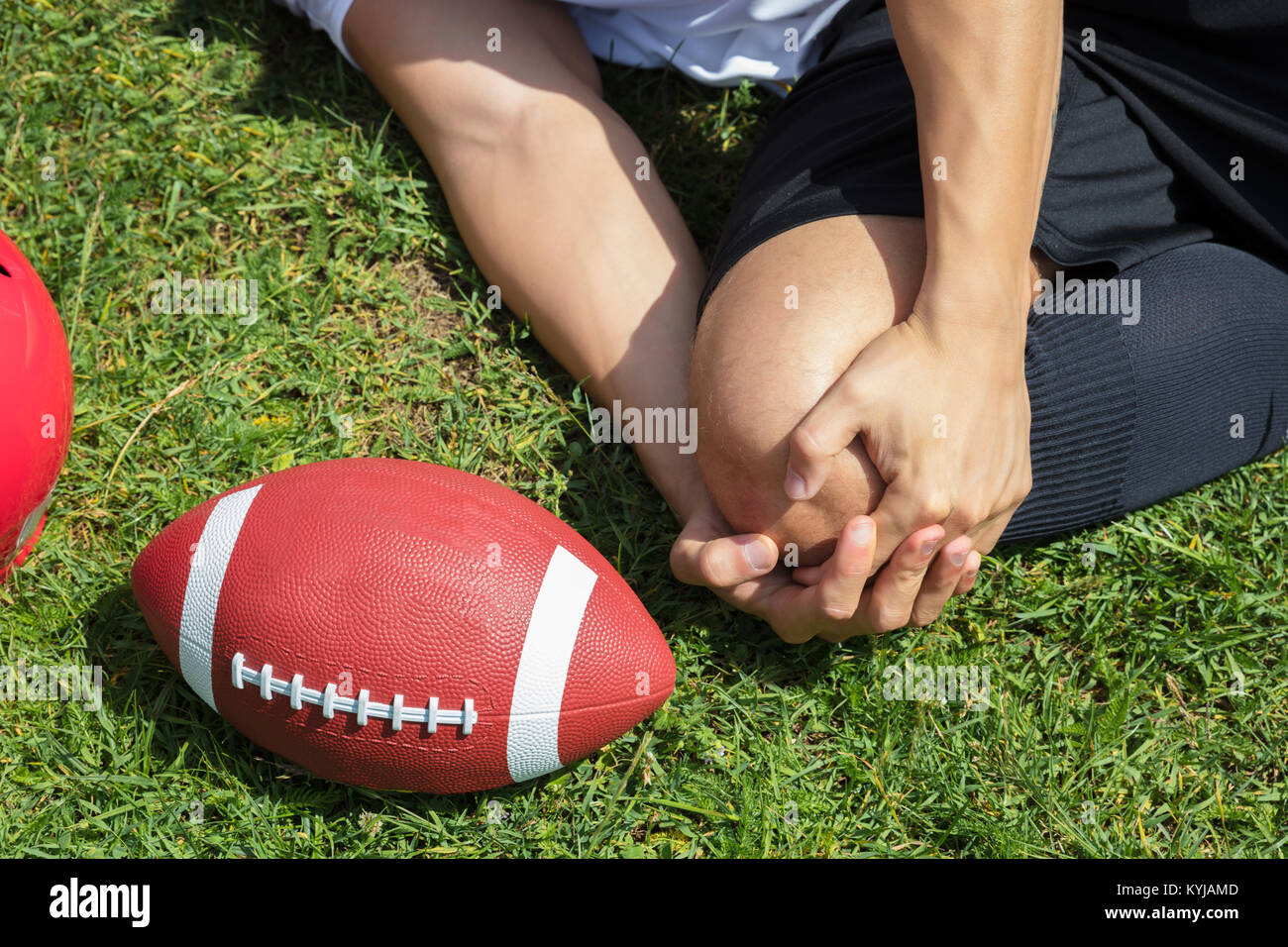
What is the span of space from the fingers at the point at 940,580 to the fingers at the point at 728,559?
0.28 metres

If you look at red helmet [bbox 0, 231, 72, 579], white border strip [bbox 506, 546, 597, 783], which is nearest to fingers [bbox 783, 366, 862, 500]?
white border strip [bbox 506, 546, 597, 783]

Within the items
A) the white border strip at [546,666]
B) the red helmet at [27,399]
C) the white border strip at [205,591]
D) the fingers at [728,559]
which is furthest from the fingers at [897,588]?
the red helmet at [27,399]

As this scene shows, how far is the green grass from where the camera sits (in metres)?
1.92

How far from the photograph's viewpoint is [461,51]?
222cm

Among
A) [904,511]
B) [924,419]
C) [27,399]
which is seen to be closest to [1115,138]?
[924,419]

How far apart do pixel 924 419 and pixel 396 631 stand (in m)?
0.92

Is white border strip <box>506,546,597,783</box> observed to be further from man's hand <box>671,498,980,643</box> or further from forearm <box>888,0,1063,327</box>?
forearm <box>888,0,1063,327</box>

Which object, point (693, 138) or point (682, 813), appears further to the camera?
point (693, 138)

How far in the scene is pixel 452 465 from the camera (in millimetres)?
2209

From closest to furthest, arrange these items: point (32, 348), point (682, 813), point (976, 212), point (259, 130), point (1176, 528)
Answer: point (976, 212) → point (32, 348) → point (682, 813) → point (1176, 528) → point (259, 130)

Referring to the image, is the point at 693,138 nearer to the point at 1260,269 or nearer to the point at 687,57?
the point at 687,57

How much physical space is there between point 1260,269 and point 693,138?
1.32 m

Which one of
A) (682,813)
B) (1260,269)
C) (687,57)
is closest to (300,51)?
(687,57)

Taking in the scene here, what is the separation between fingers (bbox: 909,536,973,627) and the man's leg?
49cm
